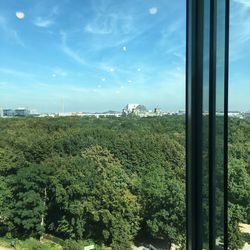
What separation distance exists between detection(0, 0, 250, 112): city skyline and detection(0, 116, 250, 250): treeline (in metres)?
0.10

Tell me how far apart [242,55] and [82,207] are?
91 cm

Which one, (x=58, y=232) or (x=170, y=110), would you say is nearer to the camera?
(x=58, y=232)

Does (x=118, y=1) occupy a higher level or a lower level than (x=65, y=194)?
higher

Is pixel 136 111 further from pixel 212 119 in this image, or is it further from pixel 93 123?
pixel 212 119

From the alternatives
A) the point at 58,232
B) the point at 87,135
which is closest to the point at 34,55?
the point at 87,135

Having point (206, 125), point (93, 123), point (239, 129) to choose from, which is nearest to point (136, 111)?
point (93, 123)

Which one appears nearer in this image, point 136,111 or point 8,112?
point 8,112

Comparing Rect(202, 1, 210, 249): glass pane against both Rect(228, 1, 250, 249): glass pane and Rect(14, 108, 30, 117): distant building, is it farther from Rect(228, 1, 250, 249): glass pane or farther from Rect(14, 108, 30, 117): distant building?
Rect(14, 108, 30, 117): distant building

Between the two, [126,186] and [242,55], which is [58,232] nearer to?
Result: [126,186]

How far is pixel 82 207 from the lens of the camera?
1.48 metres

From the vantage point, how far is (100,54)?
59.8 inches

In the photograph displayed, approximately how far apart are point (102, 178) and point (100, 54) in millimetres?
532

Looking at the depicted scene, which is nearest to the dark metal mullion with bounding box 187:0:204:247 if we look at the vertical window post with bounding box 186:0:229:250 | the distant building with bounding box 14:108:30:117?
the vertical window post with bounding box 186:0:229:250

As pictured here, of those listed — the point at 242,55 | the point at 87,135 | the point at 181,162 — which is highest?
the point at 242,55
